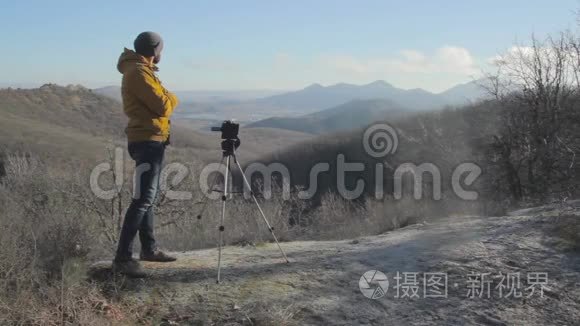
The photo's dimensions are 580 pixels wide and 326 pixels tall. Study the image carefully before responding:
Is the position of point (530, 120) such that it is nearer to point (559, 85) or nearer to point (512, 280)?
point (559, 85)

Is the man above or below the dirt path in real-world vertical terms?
above

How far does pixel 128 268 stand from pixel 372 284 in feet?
6.71

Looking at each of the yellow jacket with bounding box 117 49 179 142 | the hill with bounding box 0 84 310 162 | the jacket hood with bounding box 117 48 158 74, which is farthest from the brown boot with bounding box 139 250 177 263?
the hill with bounding box 0 84 310 162

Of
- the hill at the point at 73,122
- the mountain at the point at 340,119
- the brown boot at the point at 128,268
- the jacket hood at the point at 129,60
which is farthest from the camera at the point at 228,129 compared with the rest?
the mountain at the point at 340,119

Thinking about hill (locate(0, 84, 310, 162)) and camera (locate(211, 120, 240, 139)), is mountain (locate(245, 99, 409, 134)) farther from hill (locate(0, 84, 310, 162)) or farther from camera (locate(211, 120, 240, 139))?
camera (locate(211, 120, 240, 139))

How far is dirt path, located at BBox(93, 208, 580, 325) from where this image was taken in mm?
3943

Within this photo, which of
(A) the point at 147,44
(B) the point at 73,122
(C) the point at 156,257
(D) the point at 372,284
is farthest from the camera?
(B) the point at 73,122

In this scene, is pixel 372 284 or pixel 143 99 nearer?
pixel 143 99

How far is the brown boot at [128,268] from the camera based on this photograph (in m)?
4.20

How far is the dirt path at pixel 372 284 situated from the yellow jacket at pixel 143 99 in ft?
3.97

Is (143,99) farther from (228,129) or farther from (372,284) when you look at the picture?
(372,284)

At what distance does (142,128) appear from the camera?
4184mm

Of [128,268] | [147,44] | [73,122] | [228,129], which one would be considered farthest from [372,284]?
[73,122]

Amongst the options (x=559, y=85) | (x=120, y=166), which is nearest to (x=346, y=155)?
(x=559, y=85)
